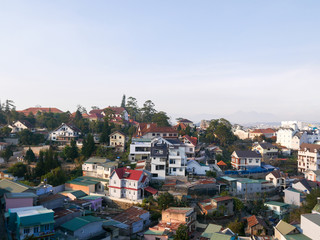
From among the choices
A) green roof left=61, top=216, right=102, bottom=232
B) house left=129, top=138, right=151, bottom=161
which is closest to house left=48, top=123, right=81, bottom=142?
house left=129, top=138, right=151, bottom=161

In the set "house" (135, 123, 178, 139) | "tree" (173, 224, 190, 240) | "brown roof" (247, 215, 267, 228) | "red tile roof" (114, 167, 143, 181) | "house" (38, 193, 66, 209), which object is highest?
"house" (135, 123, 178, 139)

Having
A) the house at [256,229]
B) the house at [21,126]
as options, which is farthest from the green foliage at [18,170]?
the house at [256,229]

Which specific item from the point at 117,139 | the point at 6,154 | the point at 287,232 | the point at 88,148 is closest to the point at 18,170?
the point at 6,154

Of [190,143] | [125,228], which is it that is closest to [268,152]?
[190,143]

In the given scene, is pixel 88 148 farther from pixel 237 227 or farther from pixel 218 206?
pixel 237 227

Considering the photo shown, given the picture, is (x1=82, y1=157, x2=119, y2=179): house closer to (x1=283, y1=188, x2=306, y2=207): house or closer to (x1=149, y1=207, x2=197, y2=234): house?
(x1=149, y1=207, x2=197, y2=234): house

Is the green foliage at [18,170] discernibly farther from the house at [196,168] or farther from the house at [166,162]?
the house at [196,168]
